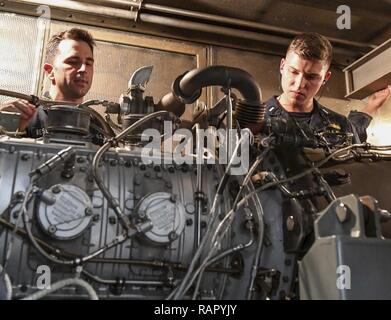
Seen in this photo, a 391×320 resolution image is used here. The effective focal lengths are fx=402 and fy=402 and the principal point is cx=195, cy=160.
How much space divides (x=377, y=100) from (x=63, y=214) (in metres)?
2.73

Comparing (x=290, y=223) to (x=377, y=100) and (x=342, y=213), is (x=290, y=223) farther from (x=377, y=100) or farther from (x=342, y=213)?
(x=377, y=100)

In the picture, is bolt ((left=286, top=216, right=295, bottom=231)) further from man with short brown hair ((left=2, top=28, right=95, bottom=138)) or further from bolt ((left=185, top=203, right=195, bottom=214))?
man with short brown hair ((left=2, top=28, right=95, bottom=138))

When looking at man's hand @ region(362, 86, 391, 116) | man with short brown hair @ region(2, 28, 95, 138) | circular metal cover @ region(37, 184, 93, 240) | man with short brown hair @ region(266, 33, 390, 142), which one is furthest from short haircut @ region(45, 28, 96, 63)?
man's hand @ region(362, 86, 391, 116)

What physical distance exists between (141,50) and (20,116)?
5.43 ft

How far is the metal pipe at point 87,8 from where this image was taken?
8.58ft

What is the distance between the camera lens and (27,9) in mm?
2672

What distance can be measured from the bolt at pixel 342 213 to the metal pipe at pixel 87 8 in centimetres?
214

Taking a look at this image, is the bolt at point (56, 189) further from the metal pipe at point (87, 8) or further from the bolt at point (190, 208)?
the metal pipe at point (87, 8)

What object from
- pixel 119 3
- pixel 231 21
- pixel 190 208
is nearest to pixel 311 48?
pixel 231 21

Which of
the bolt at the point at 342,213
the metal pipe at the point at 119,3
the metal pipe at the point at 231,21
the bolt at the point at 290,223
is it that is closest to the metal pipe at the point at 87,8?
the metal pipe at the point at 119,3

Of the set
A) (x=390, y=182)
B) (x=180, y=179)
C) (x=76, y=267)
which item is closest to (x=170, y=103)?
(x=180, y=179)

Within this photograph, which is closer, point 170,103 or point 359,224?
point 359,224

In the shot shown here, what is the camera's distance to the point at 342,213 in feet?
3.49
